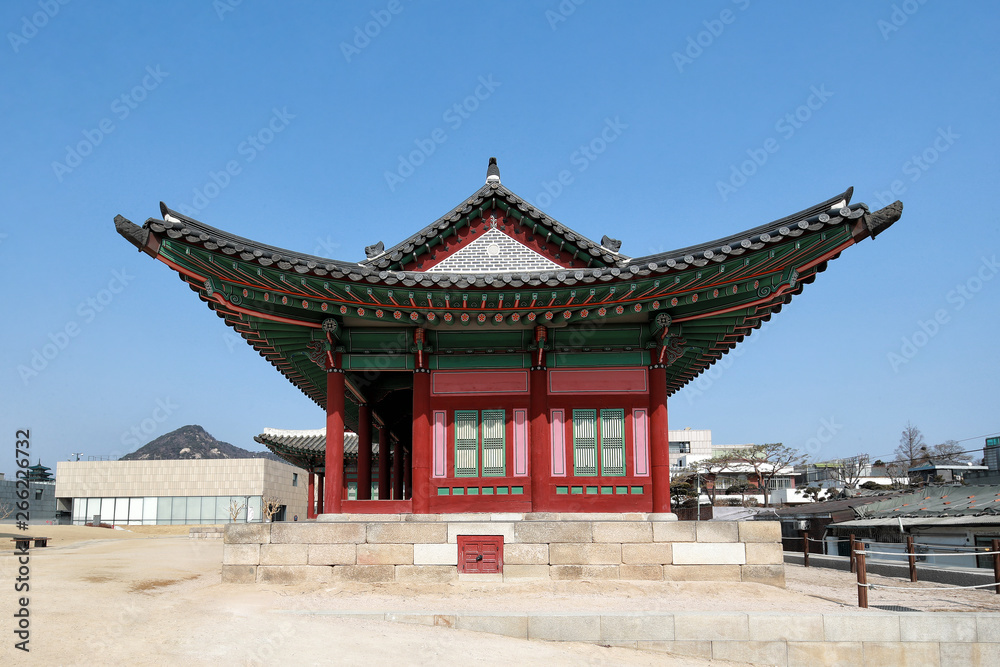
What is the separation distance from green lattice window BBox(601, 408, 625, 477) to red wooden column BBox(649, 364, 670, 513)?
0.66 metres

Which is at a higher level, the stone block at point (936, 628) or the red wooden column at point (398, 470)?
the red wooden column at point (398, 470)

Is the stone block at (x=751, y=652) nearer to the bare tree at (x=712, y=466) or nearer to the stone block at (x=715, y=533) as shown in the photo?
the stone block at (x=715, y=533)

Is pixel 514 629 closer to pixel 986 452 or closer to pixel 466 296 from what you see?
pixel 466 296

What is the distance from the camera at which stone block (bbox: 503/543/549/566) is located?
1499 centimetres

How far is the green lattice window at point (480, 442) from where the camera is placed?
17047 millimetres

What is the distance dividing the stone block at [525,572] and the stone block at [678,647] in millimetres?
3914

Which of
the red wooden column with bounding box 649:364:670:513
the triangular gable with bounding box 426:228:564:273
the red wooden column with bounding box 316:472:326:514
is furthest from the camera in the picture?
the red wooden column with bounding box 316:472:326:514

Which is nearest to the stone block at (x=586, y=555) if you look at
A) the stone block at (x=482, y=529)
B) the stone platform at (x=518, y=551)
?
the stone platform at (x=518, y=551)

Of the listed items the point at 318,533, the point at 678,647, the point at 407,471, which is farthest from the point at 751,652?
the point at 407,471

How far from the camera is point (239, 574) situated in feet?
48.0

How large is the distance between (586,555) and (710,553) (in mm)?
2512

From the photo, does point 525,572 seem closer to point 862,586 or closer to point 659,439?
point 659,439

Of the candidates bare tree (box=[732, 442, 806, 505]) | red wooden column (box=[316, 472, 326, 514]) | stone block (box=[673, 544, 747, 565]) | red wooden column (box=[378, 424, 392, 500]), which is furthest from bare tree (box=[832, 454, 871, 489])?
stone block (box=[673, 544, 747, 565])

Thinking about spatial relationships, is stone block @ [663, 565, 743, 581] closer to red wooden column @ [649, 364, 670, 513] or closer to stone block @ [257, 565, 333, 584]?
red wooden column @ [649, 364, 670, 513]
